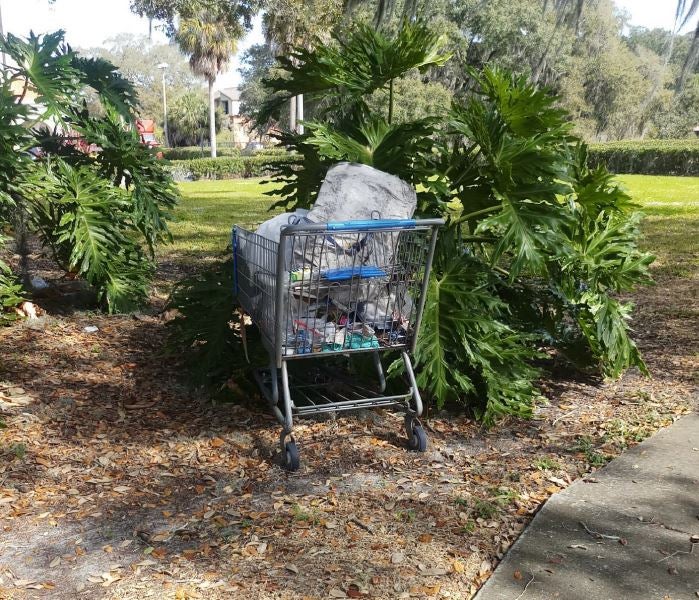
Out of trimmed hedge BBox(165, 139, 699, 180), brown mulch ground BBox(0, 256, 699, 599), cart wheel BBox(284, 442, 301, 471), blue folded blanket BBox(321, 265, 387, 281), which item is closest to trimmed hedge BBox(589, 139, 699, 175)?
trimmed hedge BBox(165, 139, 699, 180)

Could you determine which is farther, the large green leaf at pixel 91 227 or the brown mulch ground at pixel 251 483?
the large green leaf at pixel 91 227

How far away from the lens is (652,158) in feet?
111

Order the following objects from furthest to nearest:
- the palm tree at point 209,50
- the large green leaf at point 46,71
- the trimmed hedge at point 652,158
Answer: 1. the palm tree at point 209,50
2. the trimmed hedge at point 652,158
3. the large green leaf at point 46,71

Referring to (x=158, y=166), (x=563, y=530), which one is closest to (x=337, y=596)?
(x=563, y=530)

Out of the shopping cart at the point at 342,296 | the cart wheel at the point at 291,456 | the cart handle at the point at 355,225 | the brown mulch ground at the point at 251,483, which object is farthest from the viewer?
the cart wheel at the point at 291,456

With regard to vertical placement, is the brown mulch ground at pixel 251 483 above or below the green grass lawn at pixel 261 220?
below

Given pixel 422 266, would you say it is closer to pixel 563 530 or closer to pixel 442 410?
pixel 442 410

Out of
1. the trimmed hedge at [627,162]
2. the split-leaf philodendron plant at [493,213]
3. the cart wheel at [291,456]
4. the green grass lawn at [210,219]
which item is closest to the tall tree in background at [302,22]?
the trimmed hedge at [627,162]

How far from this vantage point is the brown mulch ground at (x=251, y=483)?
2.89m

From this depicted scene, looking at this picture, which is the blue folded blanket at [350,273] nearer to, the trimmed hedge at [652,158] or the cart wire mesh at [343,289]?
the cart wire mesh at [343,289]

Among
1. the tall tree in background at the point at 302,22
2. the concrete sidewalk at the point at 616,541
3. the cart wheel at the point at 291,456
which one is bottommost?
the concrete sidewalk at the point at 616,541

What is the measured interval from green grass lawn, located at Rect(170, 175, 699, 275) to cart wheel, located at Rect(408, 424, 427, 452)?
1.86m

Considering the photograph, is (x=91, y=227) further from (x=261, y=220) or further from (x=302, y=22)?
(x=302, y=22)

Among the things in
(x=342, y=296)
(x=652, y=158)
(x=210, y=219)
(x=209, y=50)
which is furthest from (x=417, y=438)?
(x=209, y=50)
